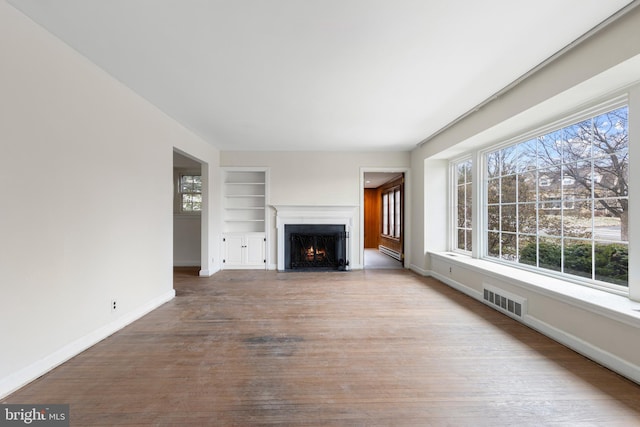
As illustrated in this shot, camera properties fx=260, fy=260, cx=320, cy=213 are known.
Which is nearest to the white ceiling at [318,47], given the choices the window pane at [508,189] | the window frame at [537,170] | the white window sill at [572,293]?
the window frame at [537,170]

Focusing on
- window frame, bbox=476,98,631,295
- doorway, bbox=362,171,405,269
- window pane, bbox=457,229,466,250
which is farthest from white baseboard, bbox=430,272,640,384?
doorway, bbox=362,171,405,269

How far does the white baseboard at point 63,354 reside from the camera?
5.46 ft

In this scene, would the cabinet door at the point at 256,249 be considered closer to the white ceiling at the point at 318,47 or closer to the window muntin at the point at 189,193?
the window muntin at the point at 189,193

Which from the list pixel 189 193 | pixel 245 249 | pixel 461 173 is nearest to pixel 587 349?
pixel 461 173

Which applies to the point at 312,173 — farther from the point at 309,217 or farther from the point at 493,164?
the point at 493,164

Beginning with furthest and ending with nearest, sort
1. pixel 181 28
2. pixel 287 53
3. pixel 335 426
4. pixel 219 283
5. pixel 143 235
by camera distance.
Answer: pixel 219 283, pixel 143 235, pixel 287 53, pixel 181 28, pixel 335 426

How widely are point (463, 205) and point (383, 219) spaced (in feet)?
15.5

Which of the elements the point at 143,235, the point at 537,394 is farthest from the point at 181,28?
the point at 537,394

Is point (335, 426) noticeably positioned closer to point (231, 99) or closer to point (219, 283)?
point (231, 99)

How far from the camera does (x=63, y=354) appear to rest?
201 cm

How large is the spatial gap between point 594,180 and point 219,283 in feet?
16.0

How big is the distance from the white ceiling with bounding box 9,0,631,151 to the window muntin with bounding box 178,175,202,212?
2.80 metres

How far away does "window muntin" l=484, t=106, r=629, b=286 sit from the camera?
220 cm

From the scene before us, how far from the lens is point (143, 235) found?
3.00 meters
